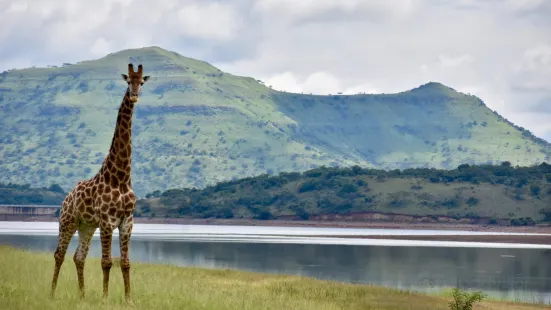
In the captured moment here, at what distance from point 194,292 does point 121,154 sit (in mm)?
8730

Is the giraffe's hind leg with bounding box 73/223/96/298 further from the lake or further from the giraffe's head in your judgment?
the lake

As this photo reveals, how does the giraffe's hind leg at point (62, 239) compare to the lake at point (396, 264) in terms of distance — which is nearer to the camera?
the giraffe's hind leg at point (62, 239)

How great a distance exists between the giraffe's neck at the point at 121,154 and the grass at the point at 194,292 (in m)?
3.74

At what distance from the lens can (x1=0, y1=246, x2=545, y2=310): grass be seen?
99.5 feet

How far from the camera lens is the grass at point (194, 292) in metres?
30.3

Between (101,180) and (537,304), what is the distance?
32026 millimetres

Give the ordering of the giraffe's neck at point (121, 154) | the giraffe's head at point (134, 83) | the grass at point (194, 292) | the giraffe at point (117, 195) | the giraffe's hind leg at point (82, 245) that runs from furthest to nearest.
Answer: the giraffe's hind leg at point (82, 245) < the grass at point (194, 292) < the giraffe's neck at point (121, 154) < the giraffe at point (117, 195) < the giraffe's head at point (134, 83)

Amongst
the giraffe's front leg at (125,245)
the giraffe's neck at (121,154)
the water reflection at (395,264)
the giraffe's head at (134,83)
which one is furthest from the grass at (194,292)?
the water reflection at (395,264)

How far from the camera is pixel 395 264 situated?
316ft

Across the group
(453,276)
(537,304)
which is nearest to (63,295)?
(537,304)

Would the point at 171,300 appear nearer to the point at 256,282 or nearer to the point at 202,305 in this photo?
the point at 202,305

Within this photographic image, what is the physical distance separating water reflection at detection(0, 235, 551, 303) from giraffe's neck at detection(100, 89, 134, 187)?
34141mm

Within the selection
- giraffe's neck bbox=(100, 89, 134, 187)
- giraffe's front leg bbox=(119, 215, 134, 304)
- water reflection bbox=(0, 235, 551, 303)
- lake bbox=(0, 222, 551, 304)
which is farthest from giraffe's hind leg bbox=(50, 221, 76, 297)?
lake bbox=(0, 222, 551, 304)

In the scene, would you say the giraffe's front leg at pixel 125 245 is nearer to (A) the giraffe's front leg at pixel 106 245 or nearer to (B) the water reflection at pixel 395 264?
(A) the giraffe's front leg at pixel 106 245
